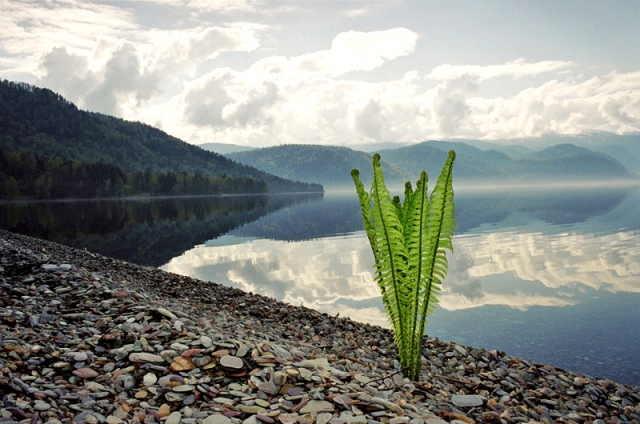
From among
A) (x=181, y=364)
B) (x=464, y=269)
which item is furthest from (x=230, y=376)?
(x=464, y=269)

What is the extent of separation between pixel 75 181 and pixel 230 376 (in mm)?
144456

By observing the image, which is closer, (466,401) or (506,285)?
(466,401)

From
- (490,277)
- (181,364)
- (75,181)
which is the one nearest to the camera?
(181,364)

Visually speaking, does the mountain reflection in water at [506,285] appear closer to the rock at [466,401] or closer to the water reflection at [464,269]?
the water reflection at [464,269]

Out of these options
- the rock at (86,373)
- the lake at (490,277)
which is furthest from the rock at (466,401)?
the rock at (86,373)

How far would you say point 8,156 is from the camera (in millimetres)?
118625

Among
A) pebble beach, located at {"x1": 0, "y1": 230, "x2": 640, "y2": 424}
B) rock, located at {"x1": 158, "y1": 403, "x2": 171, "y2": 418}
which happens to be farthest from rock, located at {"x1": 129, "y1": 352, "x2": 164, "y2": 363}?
rock, located at {"x1": 158, "y1": 403, "x2": 171, "y2": 418}

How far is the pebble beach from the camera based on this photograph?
5445 millimetres

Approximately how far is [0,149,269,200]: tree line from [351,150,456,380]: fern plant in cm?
12851

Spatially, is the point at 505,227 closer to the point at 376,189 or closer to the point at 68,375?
the point at 376,189

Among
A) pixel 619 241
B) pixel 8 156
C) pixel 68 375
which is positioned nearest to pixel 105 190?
pixel 8 156

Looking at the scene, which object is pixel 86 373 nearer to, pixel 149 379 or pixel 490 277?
pixel 149 379

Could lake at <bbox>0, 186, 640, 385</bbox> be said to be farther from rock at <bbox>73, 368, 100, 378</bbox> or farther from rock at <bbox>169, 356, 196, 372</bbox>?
rock at <bbox>73, 368, 100, 378</bbox>

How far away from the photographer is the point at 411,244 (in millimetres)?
8016
